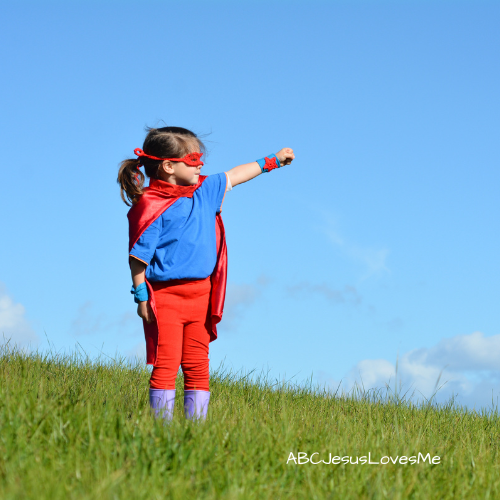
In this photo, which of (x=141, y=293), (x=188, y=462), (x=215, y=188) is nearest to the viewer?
(x=188, y=462)

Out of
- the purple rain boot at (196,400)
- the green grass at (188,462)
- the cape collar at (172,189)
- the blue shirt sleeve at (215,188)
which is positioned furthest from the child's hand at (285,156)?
the green grass at (188,462)

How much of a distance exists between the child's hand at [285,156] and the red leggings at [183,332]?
1255 millimetres

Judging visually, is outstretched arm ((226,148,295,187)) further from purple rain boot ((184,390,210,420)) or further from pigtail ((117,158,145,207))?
purple rain boot ((184,390,210,420))

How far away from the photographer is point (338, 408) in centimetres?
598

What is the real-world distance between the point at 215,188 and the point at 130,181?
2.33ft

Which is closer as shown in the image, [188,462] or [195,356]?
[188,462]

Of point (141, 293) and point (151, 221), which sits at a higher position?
point (151, 221)

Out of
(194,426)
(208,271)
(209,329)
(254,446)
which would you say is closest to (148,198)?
(208,271)

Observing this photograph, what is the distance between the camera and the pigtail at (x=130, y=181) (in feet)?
14.9

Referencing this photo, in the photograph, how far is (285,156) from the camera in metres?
4.83

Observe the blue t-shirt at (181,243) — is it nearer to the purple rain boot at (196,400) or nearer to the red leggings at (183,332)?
the red leggings at (183,332)

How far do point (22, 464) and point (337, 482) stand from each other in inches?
60.8

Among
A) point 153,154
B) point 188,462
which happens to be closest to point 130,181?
point 153,154

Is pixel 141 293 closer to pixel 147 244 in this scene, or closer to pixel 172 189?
pixel 147 244
